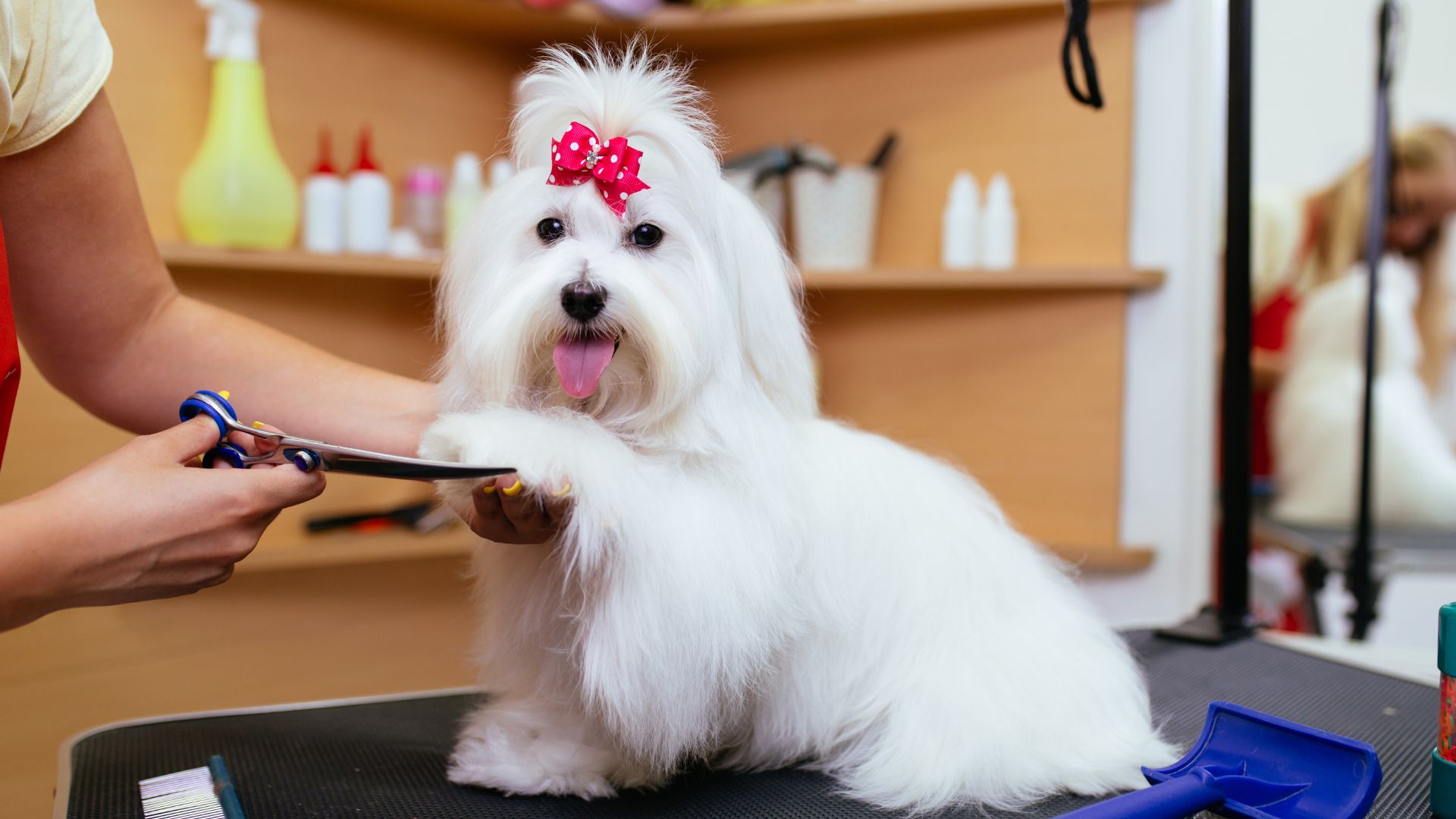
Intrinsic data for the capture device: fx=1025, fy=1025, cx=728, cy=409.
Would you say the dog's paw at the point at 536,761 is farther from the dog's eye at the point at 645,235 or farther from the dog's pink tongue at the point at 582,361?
the dog's eye at the point at 645,235

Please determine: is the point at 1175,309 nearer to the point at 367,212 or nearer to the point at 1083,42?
the point at 1083,42

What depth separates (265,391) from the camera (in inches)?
42.1

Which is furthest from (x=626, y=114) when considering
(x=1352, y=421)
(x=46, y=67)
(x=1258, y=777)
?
(x=1352, y=421)

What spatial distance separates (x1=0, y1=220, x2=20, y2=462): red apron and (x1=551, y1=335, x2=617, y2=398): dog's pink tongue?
18.7 inches

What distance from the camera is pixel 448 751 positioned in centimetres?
108

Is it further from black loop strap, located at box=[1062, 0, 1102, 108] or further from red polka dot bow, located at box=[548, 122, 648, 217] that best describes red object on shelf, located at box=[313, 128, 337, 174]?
black loop strap, located at box=[1062, 0, 1102, 108]

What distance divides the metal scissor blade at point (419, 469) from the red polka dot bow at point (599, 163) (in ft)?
0.85

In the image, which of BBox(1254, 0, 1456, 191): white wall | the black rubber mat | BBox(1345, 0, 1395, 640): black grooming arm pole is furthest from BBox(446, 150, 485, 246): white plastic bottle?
BBox(1254, 0, 1456, 191): white wall

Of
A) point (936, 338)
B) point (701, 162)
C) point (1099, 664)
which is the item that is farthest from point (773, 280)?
point (936, 338)

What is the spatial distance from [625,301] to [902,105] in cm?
158

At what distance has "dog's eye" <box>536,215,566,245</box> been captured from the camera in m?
0.89

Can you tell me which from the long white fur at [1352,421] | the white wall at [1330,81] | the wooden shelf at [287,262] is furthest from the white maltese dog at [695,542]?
the white wall at [1330,81]

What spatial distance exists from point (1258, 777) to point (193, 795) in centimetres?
92

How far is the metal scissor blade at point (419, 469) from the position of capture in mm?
739
